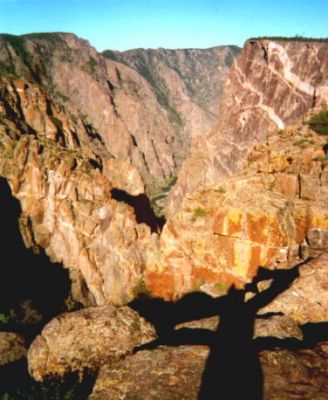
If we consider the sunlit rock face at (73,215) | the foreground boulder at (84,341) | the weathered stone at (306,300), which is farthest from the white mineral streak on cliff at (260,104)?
the foreground boulder at (84,341)

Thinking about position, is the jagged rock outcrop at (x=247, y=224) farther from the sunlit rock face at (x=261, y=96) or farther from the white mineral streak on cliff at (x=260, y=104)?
the white mineral streak on cliff at (x=260, y=104)

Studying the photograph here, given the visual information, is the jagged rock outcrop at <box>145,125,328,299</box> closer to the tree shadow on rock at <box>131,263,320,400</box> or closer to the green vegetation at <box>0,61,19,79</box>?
the tree shadow on rock at <box>131,263,320,400</box>

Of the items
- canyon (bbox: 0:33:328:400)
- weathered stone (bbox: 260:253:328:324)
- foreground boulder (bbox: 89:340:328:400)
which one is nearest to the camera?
foreground boulder (bbox: 89:340:328:400)

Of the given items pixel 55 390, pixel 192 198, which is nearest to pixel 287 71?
pixel 192 198

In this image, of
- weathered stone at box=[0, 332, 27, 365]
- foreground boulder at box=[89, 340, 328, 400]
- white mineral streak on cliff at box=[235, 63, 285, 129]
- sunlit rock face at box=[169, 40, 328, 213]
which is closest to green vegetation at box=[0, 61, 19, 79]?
sunlit rock face at box=[169, 40, 328, 213]

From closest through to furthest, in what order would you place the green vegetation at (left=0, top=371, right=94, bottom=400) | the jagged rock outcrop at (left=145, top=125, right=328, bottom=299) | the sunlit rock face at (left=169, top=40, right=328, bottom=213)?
the green vegetation at (left=0, top=371, right=94, bottom=400)
the jagged rock outcrop at (left=145, top=125, right=328, bottom=299)
the sunlit rock face at (left=169, top=40, right=328, bottom=213)

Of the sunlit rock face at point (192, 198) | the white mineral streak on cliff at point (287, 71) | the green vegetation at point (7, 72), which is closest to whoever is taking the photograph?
the sunlit rock face at point (192, 198)

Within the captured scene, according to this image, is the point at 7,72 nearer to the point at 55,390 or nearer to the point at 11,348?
the point at 11,348
